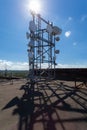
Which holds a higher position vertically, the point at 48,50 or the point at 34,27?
the point at 34,27

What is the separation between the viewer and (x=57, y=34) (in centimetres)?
2569

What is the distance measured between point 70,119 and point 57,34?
19082 millimetres

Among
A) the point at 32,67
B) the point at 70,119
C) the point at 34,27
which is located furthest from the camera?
the point at 32,67

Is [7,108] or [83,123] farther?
[7,108]

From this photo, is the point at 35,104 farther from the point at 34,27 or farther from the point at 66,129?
the point at 34,27

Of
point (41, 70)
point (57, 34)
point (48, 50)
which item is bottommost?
point (41, 70)

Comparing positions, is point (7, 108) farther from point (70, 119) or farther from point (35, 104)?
point (70, 119)

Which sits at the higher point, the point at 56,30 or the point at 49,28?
the point at 56,30

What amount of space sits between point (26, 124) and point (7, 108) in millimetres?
2577

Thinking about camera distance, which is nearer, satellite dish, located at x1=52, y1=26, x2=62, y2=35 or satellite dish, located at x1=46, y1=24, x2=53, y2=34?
satellite dish, located at x1=46, y1=24, x2=53, y2=34

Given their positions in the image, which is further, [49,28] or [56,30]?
[56,30]

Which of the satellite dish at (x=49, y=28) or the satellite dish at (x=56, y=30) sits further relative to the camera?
the satellite dish at (x=56, y=30)

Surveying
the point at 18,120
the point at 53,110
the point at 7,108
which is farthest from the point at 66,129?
the point at 7,108

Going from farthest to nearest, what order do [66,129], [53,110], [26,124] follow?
[53,110] < [26,124] < [66,129]
